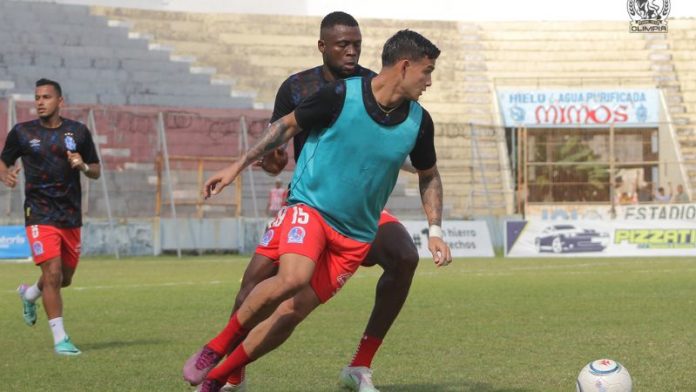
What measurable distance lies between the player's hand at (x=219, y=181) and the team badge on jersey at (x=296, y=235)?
1.49ft

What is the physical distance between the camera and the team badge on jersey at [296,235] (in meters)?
7.11

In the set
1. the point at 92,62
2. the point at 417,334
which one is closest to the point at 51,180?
the point at 417,334

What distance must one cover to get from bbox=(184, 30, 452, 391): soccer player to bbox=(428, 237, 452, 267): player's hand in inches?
18.0

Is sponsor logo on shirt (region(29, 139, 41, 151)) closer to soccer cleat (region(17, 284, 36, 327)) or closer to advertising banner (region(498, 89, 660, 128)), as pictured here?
soccer cleat (region(17, 284, 36, 327))

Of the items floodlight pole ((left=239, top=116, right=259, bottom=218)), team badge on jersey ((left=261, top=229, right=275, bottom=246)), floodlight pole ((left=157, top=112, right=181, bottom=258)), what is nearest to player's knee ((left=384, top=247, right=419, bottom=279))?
team badge on jersey ((left=261, top=229, right=275, bottom=246))

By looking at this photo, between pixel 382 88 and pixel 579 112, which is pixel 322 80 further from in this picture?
pixel 579 112

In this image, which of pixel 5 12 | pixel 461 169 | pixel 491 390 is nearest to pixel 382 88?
pixel 491 390

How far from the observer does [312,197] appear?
287 inches

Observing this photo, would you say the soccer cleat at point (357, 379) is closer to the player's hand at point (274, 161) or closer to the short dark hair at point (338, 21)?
the player's hand at point (274, 161)

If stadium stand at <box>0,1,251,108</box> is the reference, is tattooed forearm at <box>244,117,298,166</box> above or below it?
below

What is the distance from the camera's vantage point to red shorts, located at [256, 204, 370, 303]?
23.3ft

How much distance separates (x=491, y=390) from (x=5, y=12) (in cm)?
3210

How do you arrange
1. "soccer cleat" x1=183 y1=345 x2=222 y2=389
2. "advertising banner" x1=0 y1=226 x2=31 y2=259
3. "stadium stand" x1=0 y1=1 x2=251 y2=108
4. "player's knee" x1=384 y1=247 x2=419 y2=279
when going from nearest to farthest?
"soccer cleat" x1=183 y1=345 x2=222 y2=389, "player's knee" x1=384 y1=247 x2=419 y2=279, "advertising banner" x1=0 y1=226 x2=31 y2=259, "stadium stand" x1=0 y1=1 x2=251 y2=108

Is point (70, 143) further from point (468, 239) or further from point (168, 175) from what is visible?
point (468, 239)
